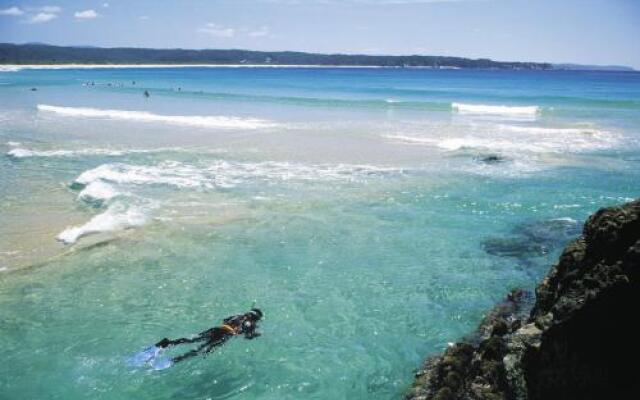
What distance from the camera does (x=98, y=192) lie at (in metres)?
18.2

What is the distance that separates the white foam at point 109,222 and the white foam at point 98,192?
1.23 meters

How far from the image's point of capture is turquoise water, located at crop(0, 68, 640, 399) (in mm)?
8758

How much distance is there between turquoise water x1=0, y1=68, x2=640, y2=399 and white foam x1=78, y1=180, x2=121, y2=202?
0.08 meters

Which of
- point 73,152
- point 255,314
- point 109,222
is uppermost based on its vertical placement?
point 73,152

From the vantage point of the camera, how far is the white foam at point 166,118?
126 ft

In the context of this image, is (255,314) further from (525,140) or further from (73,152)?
(525,140)

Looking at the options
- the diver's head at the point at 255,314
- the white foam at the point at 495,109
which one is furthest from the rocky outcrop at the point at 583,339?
the white foam at the point at 495,109

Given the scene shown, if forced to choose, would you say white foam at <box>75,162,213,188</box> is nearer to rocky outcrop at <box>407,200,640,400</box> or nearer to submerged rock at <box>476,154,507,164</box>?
submerged rock at <box>476,154,507,164</box>

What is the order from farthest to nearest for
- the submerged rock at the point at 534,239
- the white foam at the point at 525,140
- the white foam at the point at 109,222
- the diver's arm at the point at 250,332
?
the white foam at the point at 525,140 → the white foam at the point at 109,222 → the submerged rock at the point at 534,239 → the diver's arm at the point at 250,332

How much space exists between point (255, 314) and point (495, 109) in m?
48.2

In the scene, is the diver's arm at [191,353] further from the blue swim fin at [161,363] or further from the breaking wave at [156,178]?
the breaking wave at [156,178]

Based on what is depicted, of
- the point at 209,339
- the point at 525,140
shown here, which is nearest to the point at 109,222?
the point at 209,339

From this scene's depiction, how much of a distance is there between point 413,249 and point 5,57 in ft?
686

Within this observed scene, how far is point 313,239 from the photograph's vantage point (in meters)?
14.2
